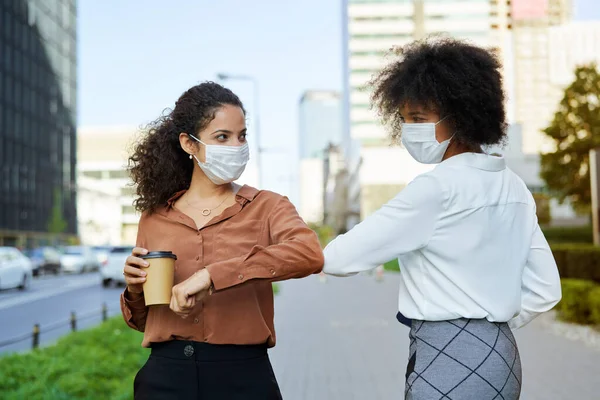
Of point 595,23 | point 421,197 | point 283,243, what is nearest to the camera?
point 421,197

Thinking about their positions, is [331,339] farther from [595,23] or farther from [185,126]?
[595,23]

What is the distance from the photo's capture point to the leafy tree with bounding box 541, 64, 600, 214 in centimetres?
3394

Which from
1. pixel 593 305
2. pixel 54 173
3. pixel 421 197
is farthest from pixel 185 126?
pixel 54 173

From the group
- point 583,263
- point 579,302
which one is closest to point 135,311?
point 579,302

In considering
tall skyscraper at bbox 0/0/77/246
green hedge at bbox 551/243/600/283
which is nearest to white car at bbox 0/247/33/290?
green hedge at bbox 551/243/600/283

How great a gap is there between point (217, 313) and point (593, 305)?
10.8m

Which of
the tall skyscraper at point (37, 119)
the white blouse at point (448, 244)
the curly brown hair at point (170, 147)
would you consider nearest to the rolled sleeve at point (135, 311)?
the curly brown hair at point (170, 147)

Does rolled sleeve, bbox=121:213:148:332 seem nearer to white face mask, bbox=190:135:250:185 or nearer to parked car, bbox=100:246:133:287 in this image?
white face mask, bbox=190:135:250:185

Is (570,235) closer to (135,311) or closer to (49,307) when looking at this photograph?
(49,307)

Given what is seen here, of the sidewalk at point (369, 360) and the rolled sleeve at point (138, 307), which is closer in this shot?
the rolled sleeve at point (138, 307)

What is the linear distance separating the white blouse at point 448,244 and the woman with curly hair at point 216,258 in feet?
0.62

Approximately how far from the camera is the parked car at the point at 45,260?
126ft

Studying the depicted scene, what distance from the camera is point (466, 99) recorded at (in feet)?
8.20

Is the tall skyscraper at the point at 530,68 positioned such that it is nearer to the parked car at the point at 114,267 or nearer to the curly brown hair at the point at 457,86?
the parked car at the point at 114,267
